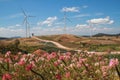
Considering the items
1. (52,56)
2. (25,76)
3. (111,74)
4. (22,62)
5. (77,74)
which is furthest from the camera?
(52,56)

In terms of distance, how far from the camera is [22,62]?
1059 cm

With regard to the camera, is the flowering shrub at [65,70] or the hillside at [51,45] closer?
the flowering shrub at [65,70]

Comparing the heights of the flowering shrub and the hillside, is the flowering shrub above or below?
above

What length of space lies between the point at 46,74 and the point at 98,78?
2.15m

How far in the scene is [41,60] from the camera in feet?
41.1

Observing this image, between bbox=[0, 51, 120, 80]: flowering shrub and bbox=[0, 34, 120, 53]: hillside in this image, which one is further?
bbox=[0, 34, 120, 53]: hillside

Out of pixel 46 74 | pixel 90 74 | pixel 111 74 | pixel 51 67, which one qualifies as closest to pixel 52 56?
pixel 51 67

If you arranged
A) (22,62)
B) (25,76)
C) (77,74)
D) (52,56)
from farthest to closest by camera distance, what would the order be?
(52,56)
(22,62)
(25,76)
(77,74)

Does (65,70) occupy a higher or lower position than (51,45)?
higher

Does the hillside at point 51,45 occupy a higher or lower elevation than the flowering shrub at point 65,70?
lower

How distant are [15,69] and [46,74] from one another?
4.59 ft

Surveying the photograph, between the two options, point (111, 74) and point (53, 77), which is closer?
point (111, 74)

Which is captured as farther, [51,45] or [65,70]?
[51,45]

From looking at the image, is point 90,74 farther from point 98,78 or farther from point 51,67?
point 51,67
